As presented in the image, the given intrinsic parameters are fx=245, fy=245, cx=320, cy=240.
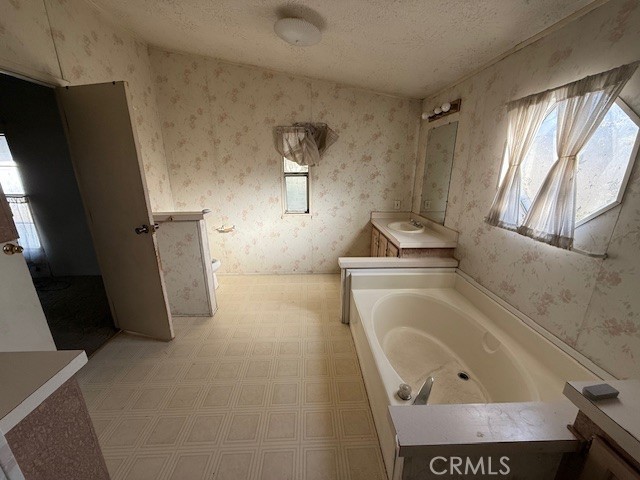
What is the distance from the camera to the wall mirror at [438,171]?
2.34 m

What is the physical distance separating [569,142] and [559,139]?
5cm

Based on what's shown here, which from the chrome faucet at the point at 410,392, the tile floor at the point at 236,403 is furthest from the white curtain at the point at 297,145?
the chrome faucet at the point at 410,392

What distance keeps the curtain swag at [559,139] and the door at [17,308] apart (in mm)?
2579

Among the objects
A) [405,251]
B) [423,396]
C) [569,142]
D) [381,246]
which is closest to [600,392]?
[423,396]

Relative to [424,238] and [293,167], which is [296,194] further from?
[424,238]

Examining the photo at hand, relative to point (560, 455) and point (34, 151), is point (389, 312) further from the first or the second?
Answer: point (34, 151)

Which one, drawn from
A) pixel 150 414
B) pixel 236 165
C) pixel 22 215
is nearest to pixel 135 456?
pixel 150 414

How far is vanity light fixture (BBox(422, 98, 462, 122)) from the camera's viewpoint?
2.17m

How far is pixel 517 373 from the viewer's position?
52.9 inches

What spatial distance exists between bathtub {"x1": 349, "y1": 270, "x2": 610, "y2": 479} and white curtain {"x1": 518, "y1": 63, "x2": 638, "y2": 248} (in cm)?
59

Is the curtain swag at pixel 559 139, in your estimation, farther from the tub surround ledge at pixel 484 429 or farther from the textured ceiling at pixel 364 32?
the tub surround ledge at pixel 484 429

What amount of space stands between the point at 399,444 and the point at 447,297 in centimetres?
154

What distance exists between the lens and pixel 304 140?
2879 millimetres

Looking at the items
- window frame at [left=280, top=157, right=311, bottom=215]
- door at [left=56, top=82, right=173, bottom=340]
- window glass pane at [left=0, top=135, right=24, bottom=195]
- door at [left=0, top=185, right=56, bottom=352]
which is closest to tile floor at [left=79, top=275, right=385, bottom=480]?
door at [left=56, top=82, right=173, bottom=340]
